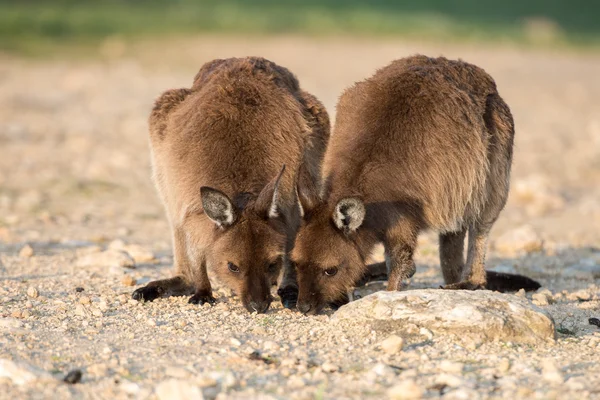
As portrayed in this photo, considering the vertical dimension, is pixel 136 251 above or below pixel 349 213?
below

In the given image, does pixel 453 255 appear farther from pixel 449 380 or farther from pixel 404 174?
pixel 449 380

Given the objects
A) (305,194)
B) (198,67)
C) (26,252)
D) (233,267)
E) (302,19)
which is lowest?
(26,252)

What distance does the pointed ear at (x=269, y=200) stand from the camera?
607 centimetres

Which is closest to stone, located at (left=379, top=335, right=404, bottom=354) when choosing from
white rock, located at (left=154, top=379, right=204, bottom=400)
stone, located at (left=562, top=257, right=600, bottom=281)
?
white rock, located at (left=154, top=379, right=204, bottom=400)

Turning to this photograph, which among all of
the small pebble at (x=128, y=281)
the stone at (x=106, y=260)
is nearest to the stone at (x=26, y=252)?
the stone at (x=106, y=260)

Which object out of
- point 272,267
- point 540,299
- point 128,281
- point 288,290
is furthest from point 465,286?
point 128,281

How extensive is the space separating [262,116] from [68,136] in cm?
857

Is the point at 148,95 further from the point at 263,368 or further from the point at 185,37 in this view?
the point at 263,368

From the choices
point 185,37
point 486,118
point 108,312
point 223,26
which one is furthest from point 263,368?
point 223,26

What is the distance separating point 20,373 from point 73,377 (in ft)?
0.86

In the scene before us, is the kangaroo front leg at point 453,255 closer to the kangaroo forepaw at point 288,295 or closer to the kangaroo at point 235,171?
the kangaroo at point 235,171

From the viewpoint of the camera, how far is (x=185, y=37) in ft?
89.1

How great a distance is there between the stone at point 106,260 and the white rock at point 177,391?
3.33 m

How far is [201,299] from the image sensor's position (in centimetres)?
680
